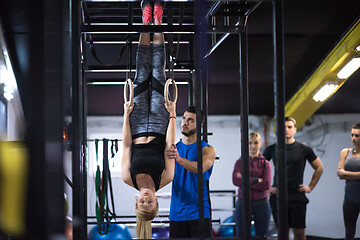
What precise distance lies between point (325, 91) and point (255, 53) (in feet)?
4.11

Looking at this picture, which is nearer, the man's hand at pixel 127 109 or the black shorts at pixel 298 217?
the man's hand at pixel 127 109

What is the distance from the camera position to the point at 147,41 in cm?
360

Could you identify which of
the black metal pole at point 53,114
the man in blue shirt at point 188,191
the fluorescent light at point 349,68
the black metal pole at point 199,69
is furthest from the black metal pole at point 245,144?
the fluorescent light at point 349,68

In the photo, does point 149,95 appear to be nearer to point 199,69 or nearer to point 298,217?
point 199,69

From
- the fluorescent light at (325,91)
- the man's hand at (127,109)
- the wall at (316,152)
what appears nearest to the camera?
the man's hand at (127,109)

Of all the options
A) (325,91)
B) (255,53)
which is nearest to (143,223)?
(255,53)

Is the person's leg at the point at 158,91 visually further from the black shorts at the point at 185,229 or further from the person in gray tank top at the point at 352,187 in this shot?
the person in gray tank top at the point at 352,187

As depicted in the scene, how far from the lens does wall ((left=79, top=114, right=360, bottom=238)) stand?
9078 millimetres

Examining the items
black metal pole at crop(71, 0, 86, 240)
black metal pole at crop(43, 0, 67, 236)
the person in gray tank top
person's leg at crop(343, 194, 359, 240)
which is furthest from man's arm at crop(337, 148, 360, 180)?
black metal pole at crop(43, 0, 67, 236)

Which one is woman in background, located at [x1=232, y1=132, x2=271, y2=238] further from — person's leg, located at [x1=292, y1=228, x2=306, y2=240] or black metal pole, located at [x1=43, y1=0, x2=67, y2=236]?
black metal pole, located at [x1=43, y1=0, x2=67, y2=236]

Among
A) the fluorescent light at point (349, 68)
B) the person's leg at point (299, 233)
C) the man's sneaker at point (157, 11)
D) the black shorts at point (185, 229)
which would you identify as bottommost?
the person's leg at point (299, 233)

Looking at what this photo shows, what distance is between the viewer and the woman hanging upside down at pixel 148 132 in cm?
334

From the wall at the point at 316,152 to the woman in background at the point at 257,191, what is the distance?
13.6ft

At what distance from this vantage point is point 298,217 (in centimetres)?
409
